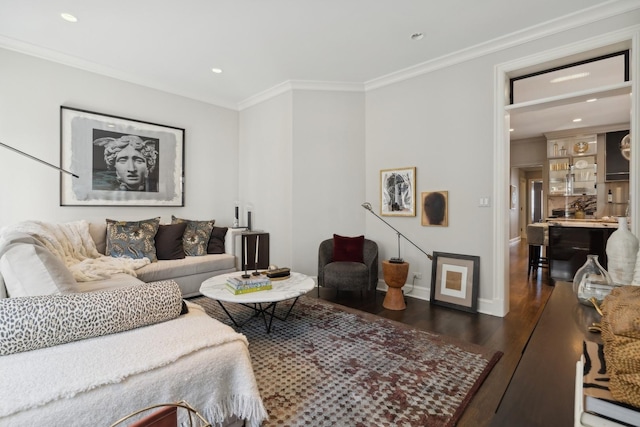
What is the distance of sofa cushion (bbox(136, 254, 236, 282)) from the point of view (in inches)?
131

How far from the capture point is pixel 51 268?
63.3 inches

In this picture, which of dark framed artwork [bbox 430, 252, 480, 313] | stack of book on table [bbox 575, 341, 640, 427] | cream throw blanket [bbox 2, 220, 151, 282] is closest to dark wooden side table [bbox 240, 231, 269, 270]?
cream throw blanket [bbox 2, 220, 151, 282]

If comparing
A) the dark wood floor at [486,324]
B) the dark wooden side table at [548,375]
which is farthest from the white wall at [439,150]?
the dark wooden side table at [548,375]

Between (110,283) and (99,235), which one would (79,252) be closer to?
(99,235)

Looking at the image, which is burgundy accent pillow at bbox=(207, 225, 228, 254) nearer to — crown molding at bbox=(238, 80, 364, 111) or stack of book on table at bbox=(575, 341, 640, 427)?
crown molding at bbox=(238, 80, 364, 111)

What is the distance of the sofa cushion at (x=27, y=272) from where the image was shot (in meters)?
1.53

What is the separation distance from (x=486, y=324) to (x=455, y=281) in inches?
23.8

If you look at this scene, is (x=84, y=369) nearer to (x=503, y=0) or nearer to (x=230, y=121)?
(x=503, y=0)

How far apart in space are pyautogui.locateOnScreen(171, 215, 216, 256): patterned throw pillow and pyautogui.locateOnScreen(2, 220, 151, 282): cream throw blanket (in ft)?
1.88

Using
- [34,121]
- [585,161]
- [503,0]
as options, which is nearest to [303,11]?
[503,0]

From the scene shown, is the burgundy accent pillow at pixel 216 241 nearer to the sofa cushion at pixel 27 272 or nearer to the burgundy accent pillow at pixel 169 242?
the burgundy accent pillow at pixel 169 242

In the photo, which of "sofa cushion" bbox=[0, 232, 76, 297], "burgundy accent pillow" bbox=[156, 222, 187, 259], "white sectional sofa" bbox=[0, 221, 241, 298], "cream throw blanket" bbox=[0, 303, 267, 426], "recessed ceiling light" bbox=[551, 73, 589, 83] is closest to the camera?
"cream throw blanket" bbox=[0, 303, 267, 426]

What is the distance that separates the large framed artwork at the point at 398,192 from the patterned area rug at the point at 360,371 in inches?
62.3

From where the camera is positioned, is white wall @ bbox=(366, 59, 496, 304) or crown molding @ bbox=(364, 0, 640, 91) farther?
white wall @ bbox=(366, 59, 496, 304)
